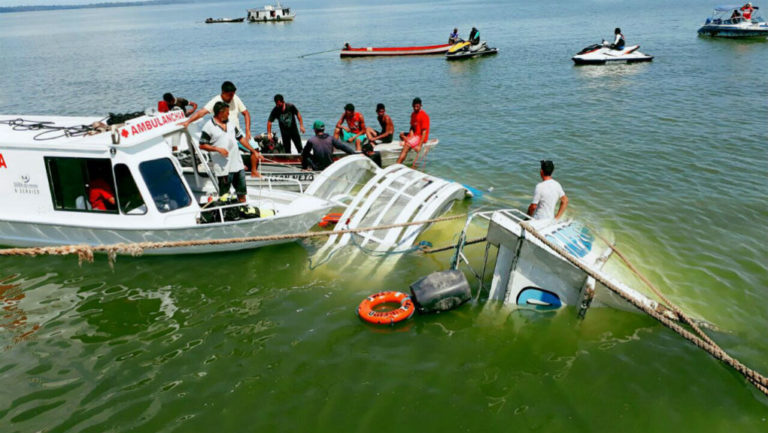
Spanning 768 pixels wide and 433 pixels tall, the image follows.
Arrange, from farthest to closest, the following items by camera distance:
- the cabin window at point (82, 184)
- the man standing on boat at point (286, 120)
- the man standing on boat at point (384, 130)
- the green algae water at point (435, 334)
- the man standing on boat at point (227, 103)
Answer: the man standing on boat at point (384, 130), the man standing on boat at point (286, 120), the man standing on boat at point (227, 103), the cabin window at point (82, 184), the green algae water at point (435, 334)

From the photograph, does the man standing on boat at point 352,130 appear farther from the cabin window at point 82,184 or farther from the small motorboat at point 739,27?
the small motorboat at point 739,27

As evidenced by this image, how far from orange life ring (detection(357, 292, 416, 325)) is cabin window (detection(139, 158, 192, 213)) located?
4.81 metres

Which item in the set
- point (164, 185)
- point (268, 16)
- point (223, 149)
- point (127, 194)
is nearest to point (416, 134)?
point (223, 149)

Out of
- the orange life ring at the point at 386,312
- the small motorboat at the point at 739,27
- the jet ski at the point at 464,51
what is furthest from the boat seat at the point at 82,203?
the small motorboat at the point at 739,27

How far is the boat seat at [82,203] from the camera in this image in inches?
381

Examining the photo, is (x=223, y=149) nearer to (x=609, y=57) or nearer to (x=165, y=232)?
(x=165, y=232)

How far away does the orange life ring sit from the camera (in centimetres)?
758

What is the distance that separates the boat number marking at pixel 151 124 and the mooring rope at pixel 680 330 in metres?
7.66

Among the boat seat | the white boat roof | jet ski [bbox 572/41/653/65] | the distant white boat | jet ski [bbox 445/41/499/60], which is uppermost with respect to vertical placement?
the distant white boat

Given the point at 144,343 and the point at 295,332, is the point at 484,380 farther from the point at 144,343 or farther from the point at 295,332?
the point at 144,343

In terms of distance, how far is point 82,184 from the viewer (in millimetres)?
9586

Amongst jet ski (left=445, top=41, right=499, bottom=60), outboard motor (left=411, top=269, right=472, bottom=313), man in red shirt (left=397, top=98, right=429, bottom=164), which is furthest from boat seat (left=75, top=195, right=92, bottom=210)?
jet ski (left=445, top=41, right=499, bottom=60)

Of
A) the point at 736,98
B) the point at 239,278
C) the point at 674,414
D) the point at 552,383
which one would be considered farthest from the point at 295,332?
the point at 736,98

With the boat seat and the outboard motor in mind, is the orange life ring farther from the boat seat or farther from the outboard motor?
the boat seat
